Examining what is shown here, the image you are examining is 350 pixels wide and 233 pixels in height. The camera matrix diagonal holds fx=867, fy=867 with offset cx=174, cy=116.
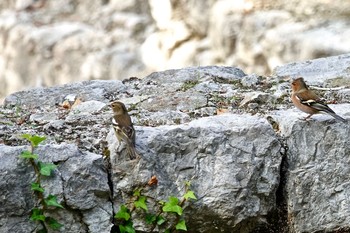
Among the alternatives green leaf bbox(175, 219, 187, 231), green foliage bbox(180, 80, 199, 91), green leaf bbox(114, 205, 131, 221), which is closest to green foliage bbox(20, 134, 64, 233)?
green leaf bbox(114, 205, 131, 221)

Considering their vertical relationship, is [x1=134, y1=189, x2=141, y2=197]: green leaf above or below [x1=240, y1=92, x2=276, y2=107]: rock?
below

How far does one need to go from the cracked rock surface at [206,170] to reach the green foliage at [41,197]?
0.12ft

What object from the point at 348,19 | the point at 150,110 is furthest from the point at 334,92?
the point at 348,19

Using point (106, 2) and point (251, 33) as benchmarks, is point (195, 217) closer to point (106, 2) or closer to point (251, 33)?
point (251, 33)

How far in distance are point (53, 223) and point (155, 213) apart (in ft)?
1.86

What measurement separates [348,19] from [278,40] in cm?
88

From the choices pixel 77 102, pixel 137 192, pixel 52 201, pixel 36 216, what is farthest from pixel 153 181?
pixel 77 102

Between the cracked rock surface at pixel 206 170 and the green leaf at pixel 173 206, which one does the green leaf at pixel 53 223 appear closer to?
the cracked rock surface at pixel 206 170

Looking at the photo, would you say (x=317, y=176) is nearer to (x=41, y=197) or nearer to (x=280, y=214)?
(x=280, y=214)

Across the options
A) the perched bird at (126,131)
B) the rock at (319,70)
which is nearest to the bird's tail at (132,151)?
the perched bird at (126,131)

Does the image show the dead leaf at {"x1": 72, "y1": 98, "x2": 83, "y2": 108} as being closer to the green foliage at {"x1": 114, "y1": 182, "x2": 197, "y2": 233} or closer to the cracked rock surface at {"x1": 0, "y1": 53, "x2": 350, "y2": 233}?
the cracked rock surface at {"x1": 0, "y1": 53, "x2": 350, "y2": 233}

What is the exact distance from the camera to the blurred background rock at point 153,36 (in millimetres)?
9828

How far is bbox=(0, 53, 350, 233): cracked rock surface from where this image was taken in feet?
15.6

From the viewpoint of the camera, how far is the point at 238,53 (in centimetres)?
1053
